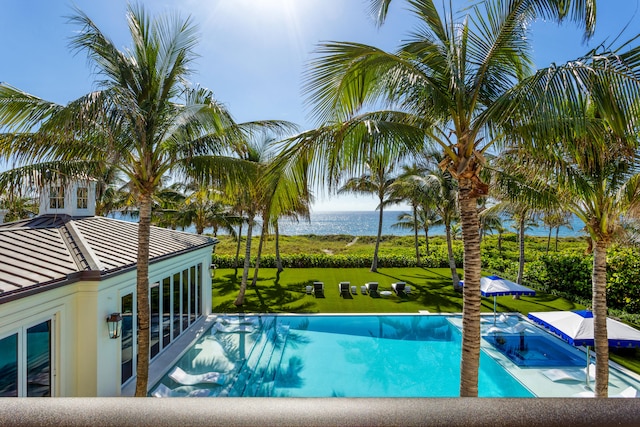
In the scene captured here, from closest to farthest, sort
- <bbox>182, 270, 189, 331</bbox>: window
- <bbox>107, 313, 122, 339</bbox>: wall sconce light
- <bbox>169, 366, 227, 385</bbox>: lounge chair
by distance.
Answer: <bbox>107, 313, 122, 339</bbox>: wall sconce light, <bbox>169, 366, 227, 385</bbox>: lounge chair, <bbox>182, 270, 189, 331</bbox>: window

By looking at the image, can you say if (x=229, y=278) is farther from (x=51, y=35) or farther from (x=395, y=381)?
(x=51, y=35)

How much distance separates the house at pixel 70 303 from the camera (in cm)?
566

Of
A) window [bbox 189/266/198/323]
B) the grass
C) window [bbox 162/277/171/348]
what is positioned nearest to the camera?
window [bbox 162/277/171/348]

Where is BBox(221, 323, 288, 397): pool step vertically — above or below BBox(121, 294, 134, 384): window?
below

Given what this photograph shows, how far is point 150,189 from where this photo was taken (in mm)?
7492

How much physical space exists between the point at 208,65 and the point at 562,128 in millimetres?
7057

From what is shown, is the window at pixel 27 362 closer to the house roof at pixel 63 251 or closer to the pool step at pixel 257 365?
the house roof at pixel 63 251

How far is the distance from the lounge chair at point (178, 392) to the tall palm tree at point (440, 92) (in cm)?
599

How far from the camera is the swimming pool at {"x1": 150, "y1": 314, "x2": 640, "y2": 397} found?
343 inches

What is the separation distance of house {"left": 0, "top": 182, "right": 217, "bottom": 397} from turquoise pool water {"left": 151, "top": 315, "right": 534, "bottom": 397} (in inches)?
58.6

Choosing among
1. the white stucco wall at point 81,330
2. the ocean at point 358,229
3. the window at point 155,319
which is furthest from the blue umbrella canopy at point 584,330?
the ocean at point 358,229

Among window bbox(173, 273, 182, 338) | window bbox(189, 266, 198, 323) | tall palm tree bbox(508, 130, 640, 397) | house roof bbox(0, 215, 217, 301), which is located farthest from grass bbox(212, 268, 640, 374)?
house roof bbox(0, 215, 217, 301)

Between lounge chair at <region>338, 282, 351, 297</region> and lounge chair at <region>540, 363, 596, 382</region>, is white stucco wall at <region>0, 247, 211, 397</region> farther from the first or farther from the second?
lounge chair at <region>338, 282, 351, 297</region>

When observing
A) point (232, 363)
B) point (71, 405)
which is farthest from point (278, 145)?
point (232, 363)
